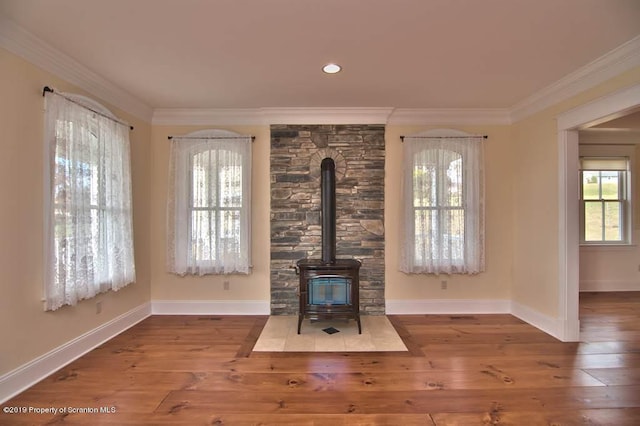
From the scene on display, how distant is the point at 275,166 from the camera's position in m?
4.13

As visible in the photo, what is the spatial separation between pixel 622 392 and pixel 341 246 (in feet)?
9.12

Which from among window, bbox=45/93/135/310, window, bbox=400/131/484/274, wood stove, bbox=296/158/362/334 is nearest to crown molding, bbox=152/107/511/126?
window, bbox=400/131/484/274

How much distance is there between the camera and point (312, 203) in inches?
163

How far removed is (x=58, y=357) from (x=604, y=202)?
765 cm

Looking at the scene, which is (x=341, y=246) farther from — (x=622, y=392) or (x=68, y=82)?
(x=68, y=82)

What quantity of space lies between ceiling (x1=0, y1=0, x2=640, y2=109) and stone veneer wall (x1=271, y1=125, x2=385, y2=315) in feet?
2.28

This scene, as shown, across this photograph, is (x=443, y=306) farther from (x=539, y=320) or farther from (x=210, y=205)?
(x=210, y=205)

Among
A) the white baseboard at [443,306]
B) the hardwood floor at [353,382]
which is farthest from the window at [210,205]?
the white baseboard at [443,306]

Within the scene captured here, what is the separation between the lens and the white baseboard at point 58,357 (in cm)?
227

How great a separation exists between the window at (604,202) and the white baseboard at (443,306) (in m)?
2.57

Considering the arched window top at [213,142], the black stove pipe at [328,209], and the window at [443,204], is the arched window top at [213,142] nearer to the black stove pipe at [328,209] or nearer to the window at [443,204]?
the black stove pipe at [328,209]

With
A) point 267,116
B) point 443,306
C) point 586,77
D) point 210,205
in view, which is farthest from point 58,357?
point 586,77

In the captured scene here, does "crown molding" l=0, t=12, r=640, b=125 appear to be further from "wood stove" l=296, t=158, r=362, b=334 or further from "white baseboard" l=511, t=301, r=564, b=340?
"white baseboard" l=511, t=301, r=564, b=340

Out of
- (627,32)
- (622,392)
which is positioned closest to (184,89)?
(627,32)
